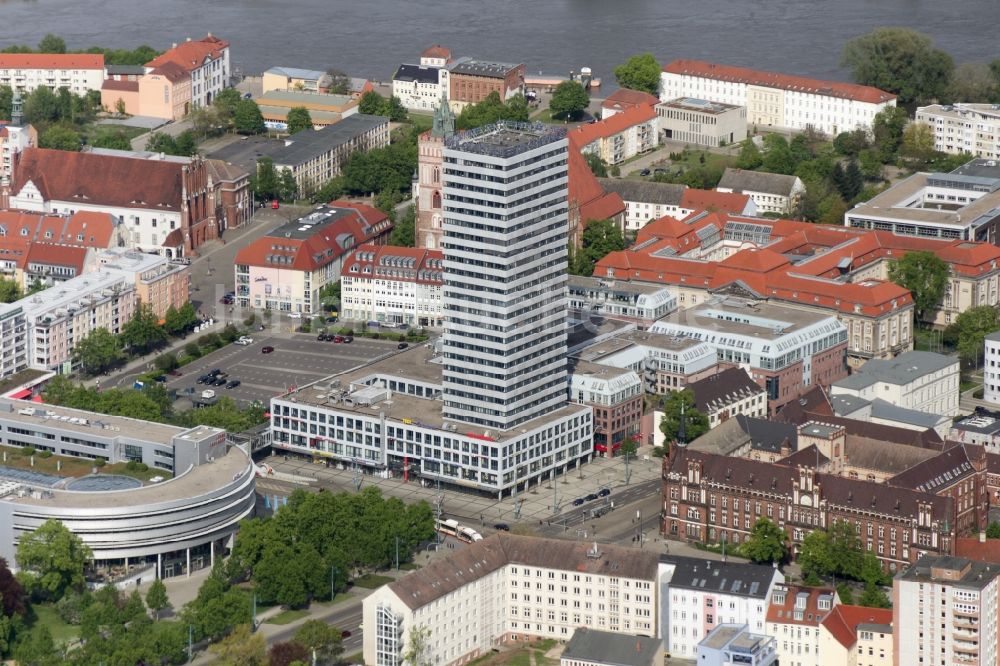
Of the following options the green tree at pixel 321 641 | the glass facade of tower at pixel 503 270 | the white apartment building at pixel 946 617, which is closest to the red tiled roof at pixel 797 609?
the white apartment building at pixel 946 617

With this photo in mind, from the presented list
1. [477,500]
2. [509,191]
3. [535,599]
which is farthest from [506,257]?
[535,599]

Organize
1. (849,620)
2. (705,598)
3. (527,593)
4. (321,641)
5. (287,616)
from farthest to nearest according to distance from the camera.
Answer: (287,616) < (527,593) < (705,598) < (849,620) < (321,641)

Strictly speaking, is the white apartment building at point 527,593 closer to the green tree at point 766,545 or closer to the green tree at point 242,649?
the green tree at point 242,649

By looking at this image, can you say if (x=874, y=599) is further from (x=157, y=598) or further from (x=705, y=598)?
(x=157, y=598)

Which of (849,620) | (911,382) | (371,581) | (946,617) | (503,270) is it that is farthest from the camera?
(911,382)

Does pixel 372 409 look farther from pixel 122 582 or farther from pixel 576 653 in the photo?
pixel 576 653

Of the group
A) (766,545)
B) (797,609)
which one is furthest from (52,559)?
(797,609)

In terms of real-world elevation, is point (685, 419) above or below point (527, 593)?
above
